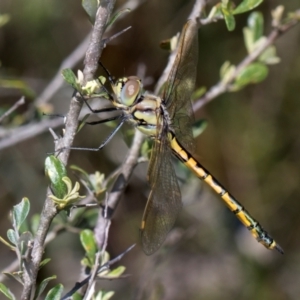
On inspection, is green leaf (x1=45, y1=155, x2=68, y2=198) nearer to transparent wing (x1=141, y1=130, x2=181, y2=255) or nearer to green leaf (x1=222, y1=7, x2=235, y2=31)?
transparent wing (x1=141, y1=130, x2=181, y2=255)

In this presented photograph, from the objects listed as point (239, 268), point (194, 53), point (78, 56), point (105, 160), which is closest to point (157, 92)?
point (194, 53)

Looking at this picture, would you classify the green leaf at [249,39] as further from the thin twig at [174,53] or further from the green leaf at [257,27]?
the thin twig at [174,53]

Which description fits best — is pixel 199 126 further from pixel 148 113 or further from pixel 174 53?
pixel 174 53

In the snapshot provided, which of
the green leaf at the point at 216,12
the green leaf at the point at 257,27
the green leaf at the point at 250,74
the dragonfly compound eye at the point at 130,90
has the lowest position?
the green leaf at the point at 250,74

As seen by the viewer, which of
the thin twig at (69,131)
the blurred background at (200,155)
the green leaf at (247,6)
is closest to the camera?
the thin twig at (69,131)

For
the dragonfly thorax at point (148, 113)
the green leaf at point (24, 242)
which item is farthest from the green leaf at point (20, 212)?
the dragonfly thorax at point (148, 113)

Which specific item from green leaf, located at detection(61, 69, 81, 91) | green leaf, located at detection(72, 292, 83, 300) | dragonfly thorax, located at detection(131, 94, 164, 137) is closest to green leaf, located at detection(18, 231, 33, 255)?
green leaf, located at detection(72, 292, 83, 300)

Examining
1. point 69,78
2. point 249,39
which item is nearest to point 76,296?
point 69,78
